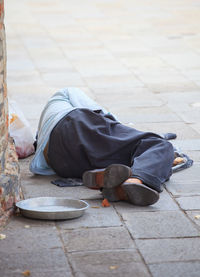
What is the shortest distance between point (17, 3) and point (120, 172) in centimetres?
1334

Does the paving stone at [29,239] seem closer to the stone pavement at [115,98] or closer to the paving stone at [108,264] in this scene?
the stone pavement at [115,98]

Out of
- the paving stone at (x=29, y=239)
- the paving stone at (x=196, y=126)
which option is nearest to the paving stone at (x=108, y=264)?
the paving stone at (x=29, y=239)

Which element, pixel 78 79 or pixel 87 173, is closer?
pixel 87 173

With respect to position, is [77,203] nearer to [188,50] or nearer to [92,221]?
[92,221]

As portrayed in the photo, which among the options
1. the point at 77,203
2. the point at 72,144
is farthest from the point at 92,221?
the point at 72,144

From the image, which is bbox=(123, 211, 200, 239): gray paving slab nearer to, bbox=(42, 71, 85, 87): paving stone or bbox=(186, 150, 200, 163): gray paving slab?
bbox=(186, 150, 200, 163): gray paving slab

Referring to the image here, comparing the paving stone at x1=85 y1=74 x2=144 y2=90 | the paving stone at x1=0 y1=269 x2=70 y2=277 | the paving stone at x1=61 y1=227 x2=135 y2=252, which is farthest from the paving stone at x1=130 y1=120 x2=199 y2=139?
the paving stone at x1=0 y1=269 x2=70 y2=277

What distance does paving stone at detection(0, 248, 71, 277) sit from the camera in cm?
344

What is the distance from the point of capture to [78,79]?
8.70m

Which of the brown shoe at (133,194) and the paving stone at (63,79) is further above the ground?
the brown shoe at (133,194)

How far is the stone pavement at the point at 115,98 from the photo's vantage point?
360 centimetres

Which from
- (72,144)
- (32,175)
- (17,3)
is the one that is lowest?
(17,3)

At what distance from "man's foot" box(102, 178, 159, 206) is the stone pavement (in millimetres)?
63

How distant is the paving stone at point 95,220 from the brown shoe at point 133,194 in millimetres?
100
